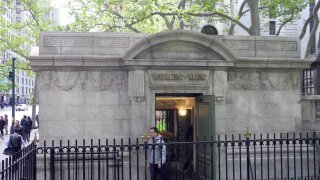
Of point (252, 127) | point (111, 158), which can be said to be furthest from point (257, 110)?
point (111, 158)

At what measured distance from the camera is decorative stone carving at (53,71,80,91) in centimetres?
1102

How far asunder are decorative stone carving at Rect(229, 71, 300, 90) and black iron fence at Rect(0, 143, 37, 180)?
586 centimetres

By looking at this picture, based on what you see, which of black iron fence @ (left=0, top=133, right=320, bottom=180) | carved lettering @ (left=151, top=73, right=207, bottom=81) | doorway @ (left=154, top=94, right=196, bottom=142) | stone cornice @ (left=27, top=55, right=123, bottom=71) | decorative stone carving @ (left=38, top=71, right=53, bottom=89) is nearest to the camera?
black iron fence @ (left=0, top=133, right=320, bottom=180)

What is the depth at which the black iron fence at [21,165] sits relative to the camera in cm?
663

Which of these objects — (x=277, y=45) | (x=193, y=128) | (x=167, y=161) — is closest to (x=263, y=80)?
(x=277, y=45)

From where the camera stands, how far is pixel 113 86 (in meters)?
11.3

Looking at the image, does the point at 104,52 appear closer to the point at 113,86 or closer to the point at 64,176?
the point at 113,86

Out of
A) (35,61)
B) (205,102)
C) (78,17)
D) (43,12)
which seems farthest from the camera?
(43,12)

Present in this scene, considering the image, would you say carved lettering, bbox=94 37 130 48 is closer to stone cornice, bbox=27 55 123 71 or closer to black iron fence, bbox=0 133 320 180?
stone cornice, bbox=27 55 123 71

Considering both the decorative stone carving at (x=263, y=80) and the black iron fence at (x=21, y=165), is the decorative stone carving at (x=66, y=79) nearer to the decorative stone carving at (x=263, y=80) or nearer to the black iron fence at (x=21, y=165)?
the black iron fence at (x=21, y=165)

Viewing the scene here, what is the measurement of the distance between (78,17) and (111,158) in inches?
652

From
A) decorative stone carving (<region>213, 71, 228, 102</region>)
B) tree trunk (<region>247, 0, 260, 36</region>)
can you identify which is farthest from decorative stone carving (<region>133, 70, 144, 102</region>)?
tree trunk (<region>247, 0, 260, 36</region>)

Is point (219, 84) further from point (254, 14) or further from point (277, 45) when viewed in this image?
point (254, 14)

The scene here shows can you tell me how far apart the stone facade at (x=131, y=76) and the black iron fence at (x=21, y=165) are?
2.14 metres
